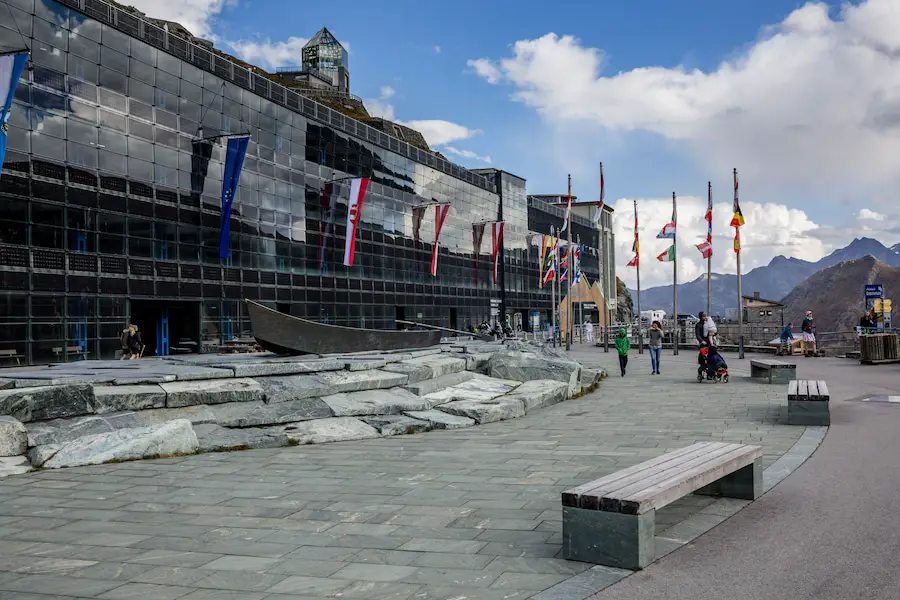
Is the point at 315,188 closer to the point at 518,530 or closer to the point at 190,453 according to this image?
the point at 190,453

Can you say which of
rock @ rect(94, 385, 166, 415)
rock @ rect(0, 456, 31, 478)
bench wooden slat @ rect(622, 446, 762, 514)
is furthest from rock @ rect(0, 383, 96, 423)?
bench wooden slat @ rect(622, 446, 762, 514)

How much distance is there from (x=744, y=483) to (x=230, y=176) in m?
32.4

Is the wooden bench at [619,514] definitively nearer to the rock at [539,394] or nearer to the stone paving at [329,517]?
the stone paving at [329,517]

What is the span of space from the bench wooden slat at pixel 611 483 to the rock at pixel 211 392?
7.63 m

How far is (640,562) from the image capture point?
16.1 ft

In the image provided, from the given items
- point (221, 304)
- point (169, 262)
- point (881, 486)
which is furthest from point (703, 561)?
point (221, 304)

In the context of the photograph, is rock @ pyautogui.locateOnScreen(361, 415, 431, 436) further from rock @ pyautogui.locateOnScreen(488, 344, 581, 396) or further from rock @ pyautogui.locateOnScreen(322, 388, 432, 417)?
rock @ pyautogui.locateOnScreen(488, 344, 581, 396)

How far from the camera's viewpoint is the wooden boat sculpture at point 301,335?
603 inches

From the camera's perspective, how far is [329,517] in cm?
652

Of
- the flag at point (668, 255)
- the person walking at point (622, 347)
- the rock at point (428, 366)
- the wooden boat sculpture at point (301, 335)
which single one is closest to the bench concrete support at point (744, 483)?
the rock at point (428, 366)

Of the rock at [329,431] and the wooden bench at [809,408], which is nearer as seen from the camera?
the rock at [329,431]

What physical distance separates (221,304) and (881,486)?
3489 centimetres

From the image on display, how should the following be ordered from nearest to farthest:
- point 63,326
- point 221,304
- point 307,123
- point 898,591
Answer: point 898,591, point 63,326, point 221,304, point 307,123

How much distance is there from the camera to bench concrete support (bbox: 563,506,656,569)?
194 inches
